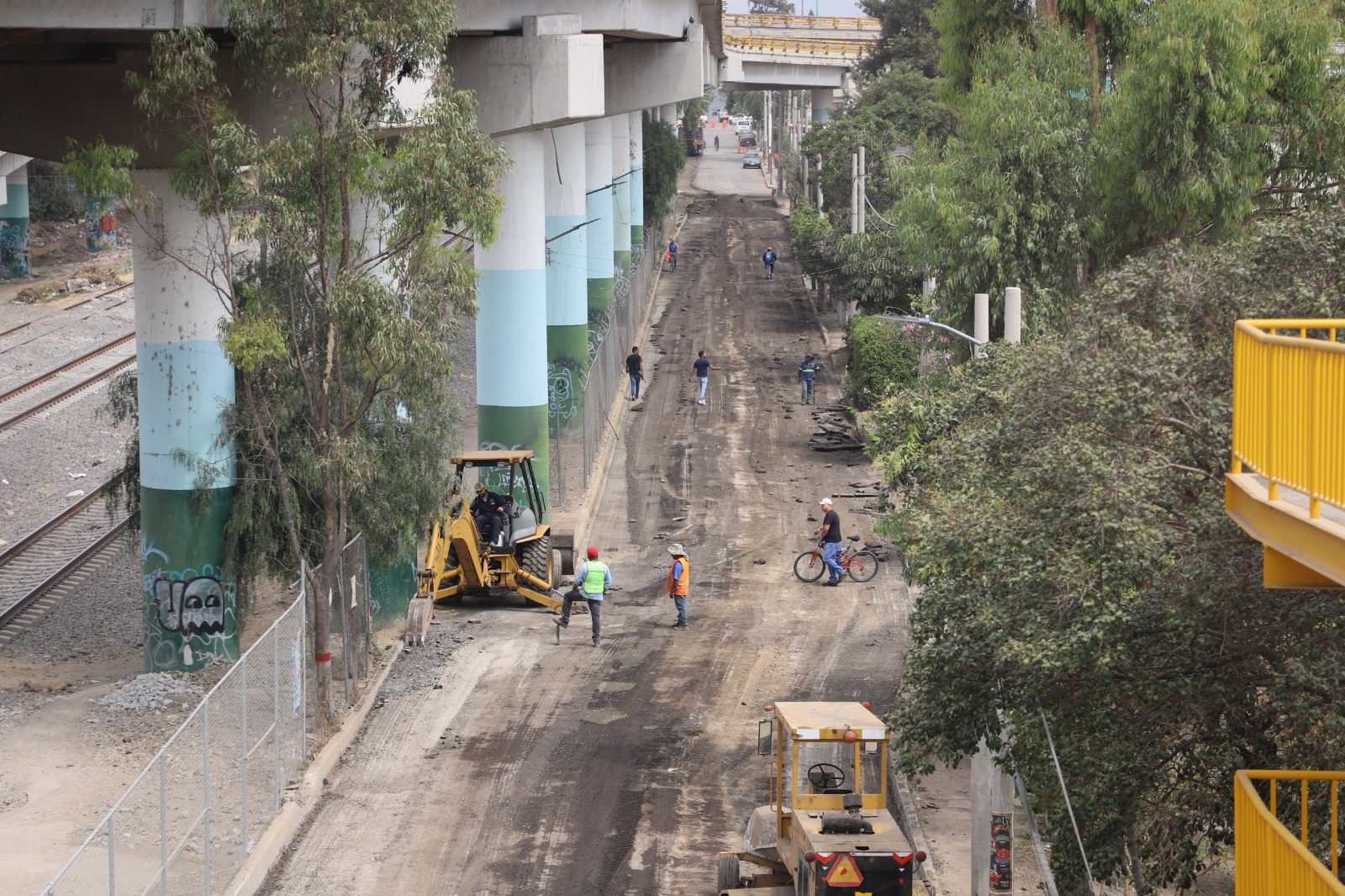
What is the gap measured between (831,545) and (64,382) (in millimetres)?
23032

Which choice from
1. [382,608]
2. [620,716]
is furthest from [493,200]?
[382,608]

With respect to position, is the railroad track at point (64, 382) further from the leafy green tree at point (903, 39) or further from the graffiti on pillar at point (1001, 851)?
the leafy green tree at point (903, 39)

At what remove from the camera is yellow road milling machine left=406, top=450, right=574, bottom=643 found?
2722 cm

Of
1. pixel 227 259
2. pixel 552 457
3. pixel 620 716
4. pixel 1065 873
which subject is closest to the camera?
pixel 1065 873

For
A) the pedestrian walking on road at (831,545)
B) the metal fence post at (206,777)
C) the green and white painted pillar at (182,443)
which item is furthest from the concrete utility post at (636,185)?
the metal fence post at (206,777)

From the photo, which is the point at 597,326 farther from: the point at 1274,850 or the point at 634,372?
the point at 1274,850

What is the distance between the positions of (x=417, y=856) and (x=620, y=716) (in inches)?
205

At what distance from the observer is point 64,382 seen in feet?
142

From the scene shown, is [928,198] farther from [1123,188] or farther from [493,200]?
[493,200]

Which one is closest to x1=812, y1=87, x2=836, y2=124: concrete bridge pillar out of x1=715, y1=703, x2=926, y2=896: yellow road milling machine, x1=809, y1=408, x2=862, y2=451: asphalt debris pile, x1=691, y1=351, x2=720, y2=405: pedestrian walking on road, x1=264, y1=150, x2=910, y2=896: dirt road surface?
x1=691, y1=351, x2=720, y2=405: pedestrian walking on road

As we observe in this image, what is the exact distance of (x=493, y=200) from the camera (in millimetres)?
20766

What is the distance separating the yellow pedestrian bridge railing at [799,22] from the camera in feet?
316

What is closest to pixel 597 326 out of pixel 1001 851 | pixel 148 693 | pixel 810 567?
pixel 810 567

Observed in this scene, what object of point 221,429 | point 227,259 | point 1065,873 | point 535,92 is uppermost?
point 535,92
